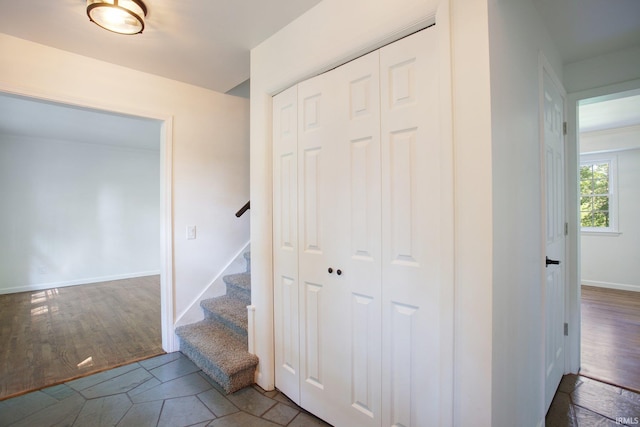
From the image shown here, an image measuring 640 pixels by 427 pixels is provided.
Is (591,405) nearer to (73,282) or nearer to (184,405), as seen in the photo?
(184,405)

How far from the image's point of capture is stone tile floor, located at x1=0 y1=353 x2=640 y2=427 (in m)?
1.73

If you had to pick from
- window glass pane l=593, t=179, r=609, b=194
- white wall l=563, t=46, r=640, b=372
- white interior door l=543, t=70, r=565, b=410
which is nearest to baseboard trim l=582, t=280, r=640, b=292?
window glass pane l=593, t=179, r=609, b=194

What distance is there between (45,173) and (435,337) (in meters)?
6.70

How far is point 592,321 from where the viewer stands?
332 cm

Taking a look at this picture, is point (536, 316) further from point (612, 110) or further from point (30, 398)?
point (612, 110)

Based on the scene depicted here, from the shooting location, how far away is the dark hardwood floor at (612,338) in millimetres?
2270

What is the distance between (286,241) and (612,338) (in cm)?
352

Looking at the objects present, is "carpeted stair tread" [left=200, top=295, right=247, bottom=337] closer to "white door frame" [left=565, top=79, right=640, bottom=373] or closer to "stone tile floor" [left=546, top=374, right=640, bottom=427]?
"stone tile floor" [left=546, top=374, right=640, bottom=427]

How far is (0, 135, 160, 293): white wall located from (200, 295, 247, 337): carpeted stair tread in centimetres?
365

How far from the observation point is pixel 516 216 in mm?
1262

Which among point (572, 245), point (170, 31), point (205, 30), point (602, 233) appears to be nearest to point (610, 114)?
point (602, 233)

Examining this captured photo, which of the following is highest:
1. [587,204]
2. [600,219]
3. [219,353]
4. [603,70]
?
[603,70]

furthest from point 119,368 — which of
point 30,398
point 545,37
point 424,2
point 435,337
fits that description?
point 545,37

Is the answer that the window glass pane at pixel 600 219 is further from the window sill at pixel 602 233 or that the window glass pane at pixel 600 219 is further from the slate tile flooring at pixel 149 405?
the slate tile flooring at pixel 149 405
